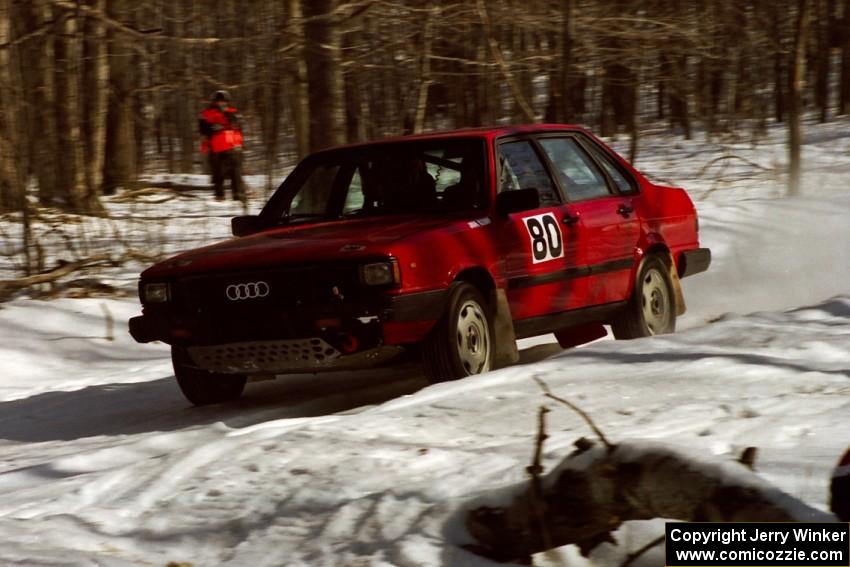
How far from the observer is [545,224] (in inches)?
302

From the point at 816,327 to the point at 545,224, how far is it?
72.5 inches

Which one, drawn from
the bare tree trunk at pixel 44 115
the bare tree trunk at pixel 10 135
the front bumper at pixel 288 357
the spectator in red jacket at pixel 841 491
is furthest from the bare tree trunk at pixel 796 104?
the spectator in red jacket at pixel 841 491

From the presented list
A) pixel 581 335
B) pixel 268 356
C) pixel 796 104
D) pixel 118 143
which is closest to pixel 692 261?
pixel 581 335

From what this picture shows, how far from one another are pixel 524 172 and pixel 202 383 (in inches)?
88.5

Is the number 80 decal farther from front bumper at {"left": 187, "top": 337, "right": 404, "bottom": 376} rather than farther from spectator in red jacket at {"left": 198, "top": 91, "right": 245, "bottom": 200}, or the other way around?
spectator in red jacket at {"left": 198, "top": 91, "right": 245, "bottom": 200}

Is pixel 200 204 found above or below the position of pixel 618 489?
below

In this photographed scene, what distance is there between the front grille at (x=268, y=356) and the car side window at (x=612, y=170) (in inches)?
110

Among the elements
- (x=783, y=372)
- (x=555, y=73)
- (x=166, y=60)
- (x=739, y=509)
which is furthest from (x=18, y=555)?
(x=166, y=60)

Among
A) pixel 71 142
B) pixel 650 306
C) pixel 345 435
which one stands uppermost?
pixel 71 142

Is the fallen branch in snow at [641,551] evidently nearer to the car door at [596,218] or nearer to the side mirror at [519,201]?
the side mirror at [519,201]

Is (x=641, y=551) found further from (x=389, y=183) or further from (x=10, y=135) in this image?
(x=10, y=135)

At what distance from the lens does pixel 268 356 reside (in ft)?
21.9

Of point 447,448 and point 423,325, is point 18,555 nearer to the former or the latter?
point 447,448

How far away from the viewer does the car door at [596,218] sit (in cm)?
801
